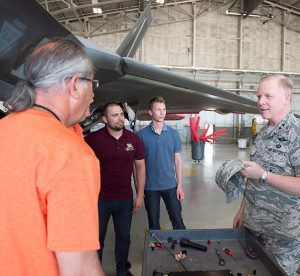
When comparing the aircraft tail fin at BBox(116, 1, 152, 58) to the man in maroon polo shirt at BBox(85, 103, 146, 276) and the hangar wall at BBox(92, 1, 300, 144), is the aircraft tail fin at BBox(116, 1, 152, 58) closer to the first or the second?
the man in maroon polo shirt at BBox(85, 103, 146, 276)

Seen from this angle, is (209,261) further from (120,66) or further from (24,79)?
(120,66)

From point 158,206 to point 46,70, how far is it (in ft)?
7.18

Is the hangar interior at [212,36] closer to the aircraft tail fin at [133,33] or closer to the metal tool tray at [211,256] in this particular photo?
the aircraft tail fin at [133,33]

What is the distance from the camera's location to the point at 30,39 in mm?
1892

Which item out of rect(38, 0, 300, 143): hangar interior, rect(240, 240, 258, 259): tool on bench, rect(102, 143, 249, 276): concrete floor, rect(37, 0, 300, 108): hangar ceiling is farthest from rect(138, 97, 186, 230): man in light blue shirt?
rect(37, 0, 300, 108): hangar ceiling

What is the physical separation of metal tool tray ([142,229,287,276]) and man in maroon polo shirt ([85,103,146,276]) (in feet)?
3.23

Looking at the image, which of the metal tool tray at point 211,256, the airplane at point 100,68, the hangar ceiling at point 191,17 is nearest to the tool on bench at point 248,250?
the metal tool tray at point 211,256

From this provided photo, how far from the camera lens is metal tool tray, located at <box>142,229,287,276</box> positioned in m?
1.18

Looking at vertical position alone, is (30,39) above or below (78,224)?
above

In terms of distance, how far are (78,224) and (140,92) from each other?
358 centimetres

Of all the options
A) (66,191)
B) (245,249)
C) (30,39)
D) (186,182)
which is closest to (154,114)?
(30,39)

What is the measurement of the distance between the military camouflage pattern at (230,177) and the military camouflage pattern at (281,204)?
0.64 feet

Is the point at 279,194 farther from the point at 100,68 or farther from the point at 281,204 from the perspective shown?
the point at 100,68

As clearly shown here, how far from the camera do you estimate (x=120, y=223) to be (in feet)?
7.90
